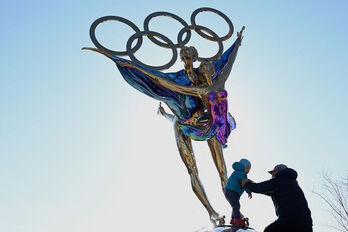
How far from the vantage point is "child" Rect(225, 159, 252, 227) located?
612cm

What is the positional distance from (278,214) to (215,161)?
2815 mm

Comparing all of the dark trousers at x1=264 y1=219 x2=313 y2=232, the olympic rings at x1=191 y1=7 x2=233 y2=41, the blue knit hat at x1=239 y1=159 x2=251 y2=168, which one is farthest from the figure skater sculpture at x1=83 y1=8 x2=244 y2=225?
the dark trousers at x1=264 y1=219 x2=313 y2=232

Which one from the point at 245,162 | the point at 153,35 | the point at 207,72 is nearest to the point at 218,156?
the point at 207,72

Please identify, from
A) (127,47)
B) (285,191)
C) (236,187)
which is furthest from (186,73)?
(285,191)

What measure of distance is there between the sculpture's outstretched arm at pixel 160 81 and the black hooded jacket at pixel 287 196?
2614 millimetres

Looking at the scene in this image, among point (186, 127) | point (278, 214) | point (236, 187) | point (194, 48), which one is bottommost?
point (278, 214)

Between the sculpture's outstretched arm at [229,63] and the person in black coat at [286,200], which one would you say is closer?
the person in black coat at [286,200]

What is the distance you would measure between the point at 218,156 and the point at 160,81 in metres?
1.55

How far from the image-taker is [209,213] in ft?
24.9

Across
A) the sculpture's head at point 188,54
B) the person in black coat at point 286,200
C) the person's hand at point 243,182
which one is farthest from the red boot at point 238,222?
the sculpture's head at point 188,54

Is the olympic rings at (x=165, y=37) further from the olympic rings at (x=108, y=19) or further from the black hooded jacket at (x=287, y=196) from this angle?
the black hooded jacket at (x=287, y=196)

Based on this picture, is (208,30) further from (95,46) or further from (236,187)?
(236,187)

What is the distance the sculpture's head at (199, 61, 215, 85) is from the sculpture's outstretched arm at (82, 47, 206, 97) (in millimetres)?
217

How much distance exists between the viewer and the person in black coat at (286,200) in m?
5.28
